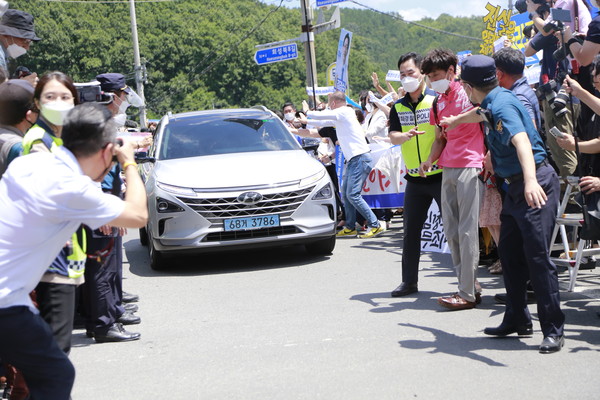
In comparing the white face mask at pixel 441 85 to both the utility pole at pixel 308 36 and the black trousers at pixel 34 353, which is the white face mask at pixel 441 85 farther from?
the utility pole at pixel 308 36

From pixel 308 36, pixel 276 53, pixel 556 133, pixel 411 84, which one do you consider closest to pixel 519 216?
pixel 556 133

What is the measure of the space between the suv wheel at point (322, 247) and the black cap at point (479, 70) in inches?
165

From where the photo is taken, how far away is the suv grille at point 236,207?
29.3 feet

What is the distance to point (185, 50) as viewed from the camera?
79500 mm

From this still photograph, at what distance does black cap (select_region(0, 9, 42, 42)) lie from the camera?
312 inches

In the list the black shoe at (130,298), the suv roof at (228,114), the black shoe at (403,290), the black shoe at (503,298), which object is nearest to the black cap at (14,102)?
the black shoe at (130,298)

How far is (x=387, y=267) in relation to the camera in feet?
29.6

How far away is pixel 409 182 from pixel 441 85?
1.02 m

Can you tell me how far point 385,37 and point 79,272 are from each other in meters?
130

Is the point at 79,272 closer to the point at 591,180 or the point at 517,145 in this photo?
the point at 517,145

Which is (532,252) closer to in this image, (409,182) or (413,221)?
(413,221)

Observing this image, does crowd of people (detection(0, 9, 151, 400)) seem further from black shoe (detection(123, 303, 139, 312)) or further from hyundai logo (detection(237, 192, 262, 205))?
hyundai logo (detection(237, 192, 262, 205))

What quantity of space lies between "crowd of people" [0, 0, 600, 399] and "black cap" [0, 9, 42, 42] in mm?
13

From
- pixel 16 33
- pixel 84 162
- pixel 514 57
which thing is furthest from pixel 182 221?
pixel 84 162
